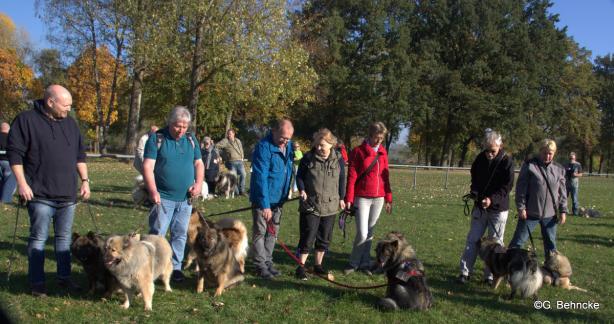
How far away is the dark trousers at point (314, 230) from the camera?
582 centimetres

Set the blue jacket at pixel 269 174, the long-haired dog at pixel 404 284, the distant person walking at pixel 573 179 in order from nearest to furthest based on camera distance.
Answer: the long-haired dog at pixel 404 284 → the blue jacket at pixel 269 174 → the distant person walking at pixel 573 179

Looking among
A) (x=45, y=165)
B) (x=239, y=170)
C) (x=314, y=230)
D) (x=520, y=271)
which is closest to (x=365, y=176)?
(x=314, y=230)

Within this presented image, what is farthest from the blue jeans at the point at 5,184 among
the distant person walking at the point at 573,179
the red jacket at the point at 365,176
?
the distant person walking at the point at 573,179

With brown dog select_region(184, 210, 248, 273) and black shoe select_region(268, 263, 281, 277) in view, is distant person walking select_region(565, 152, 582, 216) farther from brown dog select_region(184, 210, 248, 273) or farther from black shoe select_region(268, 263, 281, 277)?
brown dog select_region(184, 210, 248, 273)

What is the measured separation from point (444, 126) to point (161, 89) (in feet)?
78.4

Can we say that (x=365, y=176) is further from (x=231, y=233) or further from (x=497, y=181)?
(x=231, y=233)

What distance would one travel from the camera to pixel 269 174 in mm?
5625

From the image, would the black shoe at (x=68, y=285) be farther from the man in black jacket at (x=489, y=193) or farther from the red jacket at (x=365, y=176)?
the man in black jacket at (x=489, y=193)

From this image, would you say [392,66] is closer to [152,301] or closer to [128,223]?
[128,223]

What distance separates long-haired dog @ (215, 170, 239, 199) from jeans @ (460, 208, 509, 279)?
841 cm

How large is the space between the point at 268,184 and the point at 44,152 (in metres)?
2.35

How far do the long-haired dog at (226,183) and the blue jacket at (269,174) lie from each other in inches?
304

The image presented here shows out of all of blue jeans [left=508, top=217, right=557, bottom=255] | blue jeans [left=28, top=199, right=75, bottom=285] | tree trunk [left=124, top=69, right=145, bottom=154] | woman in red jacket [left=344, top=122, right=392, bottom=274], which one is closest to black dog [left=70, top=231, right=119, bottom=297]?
blue jeans [left=28, top=199, right=75, bottom=285]

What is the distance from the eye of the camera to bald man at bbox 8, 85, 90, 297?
4.36m
